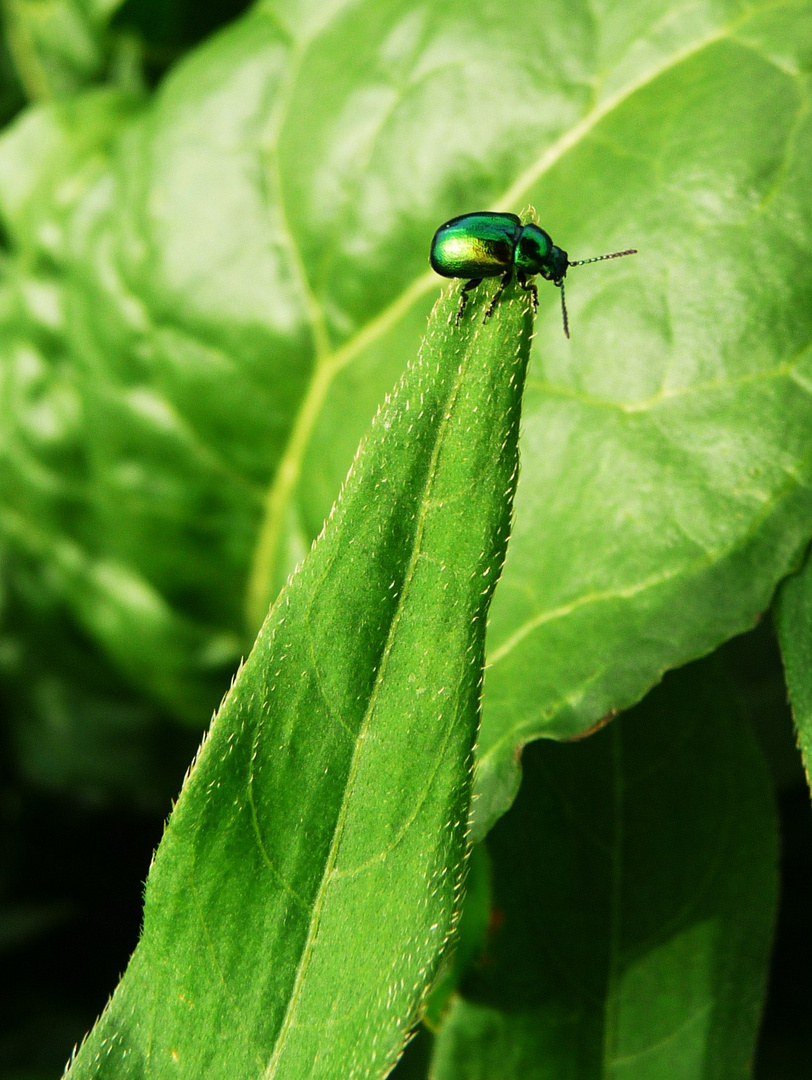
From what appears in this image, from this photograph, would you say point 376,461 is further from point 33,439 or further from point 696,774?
point 33,439

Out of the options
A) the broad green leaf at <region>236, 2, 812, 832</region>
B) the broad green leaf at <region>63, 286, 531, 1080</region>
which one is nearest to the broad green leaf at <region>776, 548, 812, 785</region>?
the broad green leaf at <region>236, 2, 812, 832</region>

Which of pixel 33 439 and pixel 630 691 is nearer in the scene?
pixel 630 691

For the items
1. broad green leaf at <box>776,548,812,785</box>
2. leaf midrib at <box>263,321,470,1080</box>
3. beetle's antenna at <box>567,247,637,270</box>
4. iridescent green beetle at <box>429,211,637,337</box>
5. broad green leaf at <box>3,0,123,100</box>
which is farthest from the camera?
broad green leaf at <box>3,0,123,100</box>

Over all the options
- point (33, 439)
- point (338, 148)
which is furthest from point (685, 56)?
point (33, 439)

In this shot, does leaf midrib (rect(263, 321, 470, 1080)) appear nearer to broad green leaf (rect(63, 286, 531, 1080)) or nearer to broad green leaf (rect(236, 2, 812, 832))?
broad green leaf (rect(63, 286, 531, 1080))

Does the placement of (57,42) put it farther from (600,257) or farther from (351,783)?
(351,783)
